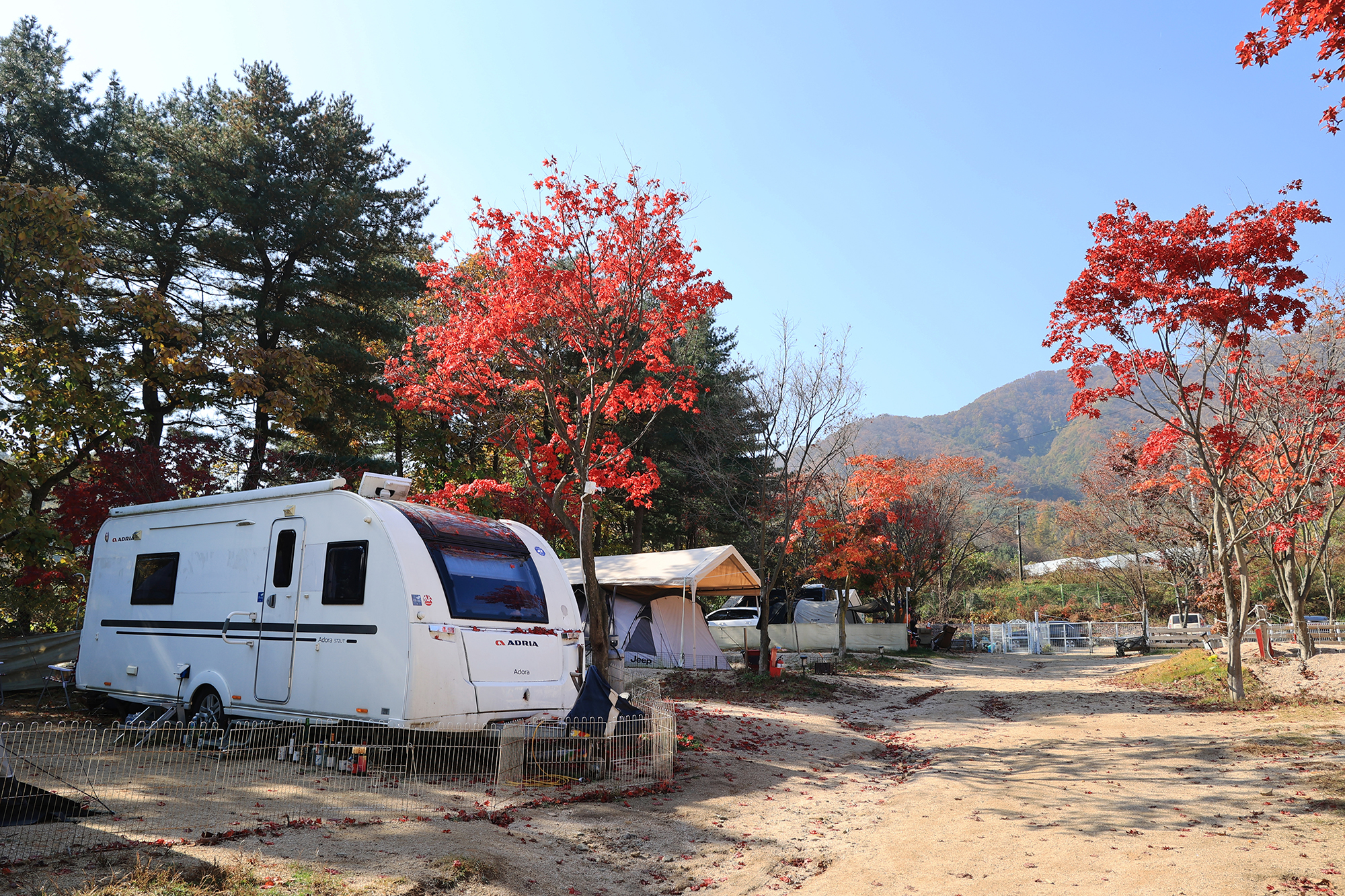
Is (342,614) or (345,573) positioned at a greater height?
(345,573)

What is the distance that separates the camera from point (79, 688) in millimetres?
10406

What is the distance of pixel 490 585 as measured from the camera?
844 centimetres

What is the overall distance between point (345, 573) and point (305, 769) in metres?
1.82

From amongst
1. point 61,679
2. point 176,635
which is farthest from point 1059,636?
point 61,679

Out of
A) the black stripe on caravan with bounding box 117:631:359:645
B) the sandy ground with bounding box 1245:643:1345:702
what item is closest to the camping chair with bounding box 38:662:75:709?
the black stripe on caravan with bounding box 117:631:359:645

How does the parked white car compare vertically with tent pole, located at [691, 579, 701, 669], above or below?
above

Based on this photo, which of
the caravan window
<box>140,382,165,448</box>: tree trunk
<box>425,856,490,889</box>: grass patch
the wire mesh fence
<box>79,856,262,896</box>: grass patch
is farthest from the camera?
<box>140,382,165,448</box>: tree trunk

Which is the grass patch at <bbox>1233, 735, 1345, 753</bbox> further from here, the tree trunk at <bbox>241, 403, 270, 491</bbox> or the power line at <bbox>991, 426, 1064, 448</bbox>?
the power line at <bbox>991, 426, 1064, 448</bbox>

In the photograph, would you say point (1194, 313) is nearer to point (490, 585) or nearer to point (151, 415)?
point (490, 585)

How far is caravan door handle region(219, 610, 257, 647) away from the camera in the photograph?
867 cm

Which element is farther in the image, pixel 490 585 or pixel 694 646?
pixel 694 646

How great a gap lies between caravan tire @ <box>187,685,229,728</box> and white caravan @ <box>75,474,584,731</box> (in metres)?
0.02

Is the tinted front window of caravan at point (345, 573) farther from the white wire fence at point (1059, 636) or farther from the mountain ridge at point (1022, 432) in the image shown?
the mountain ridge at point (1022, 432)

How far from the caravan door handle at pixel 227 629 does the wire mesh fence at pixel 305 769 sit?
33.6 inches
